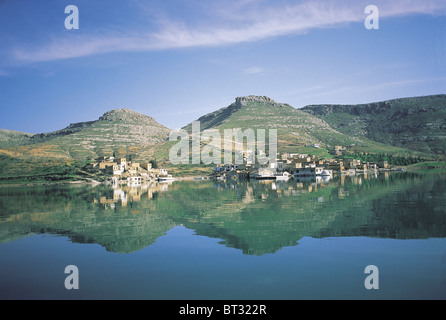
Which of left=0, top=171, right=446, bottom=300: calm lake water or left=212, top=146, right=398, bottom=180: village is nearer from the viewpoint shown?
left=0, top=171, right=446, bottom=300: calm lake water

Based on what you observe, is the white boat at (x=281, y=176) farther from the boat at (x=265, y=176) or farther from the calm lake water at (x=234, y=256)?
the calm lake water at (x=234, y=256)

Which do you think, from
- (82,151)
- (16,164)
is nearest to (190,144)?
(82,151)

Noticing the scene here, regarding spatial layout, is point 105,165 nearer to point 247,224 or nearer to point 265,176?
point 265,176

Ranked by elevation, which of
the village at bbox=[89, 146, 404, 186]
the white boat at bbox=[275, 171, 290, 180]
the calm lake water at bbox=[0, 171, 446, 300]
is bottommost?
the calm lake water at bbox=[0, 171, 446, 300]

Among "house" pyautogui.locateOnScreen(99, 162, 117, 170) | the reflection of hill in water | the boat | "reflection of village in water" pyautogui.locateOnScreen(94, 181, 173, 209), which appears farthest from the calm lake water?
"house" pyautogui.locateOnScreen(99, 162, 117, 170)

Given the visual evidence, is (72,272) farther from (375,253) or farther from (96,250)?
(375,253)

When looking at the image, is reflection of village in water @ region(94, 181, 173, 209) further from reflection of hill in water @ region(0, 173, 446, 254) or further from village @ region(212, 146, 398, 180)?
village @ region(212, 146, 398, 180)

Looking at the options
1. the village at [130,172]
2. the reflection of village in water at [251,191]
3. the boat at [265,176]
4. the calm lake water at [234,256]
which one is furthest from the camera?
the village at [130,172]

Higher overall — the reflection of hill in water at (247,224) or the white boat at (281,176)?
the white boat at (281,176)

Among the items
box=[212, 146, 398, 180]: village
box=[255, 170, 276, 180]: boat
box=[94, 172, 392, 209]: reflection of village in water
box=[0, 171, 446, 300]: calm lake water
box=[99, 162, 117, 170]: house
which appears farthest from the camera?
box=[99, 162, 117, 170]: house

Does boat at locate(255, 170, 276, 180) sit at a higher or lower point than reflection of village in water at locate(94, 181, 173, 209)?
higher

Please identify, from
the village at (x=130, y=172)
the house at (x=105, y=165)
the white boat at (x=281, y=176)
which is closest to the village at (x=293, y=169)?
the white boat at (x=281, y=176)

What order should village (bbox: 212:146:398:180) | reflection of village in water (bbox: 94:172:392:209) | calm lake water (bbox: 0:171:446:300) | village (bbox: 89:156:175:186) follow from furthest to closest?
1. village (bbox: 89:156:175:186)
2. village (bbox: 212:146:398:180)
3. reflection of village in water (bbox: 94:172:392:209)
4. calm lake water (bbox: 0:171:446:300)

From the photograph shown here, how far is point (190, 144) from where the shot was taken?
5689 inches
